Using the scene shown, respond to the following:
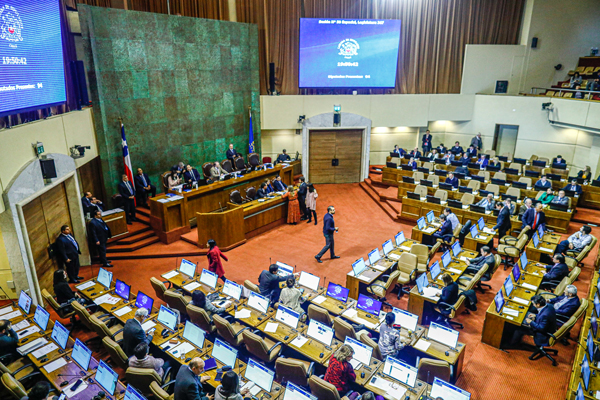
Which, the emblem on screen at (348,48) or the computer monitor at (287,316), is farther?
the emblem on screen at (348,48)

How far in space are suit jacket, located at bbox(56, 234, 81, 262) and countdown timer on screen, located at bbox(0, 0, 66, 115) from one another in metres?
3.07

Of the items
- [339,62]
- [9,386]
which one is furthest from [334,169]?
[9,386]

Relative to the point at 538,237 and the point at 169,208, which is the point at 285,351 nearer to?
the point at 169,208

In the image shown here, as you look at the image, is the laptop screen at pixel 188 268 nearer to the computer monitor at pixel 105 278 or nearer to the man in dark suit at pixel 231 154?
the computer monitor at pixel 105 278

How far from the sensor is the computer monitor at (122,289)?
7.71 metres

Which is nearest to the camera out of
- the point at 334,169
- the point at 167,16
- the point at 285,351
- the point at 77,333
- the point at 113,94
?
the point at 285,351

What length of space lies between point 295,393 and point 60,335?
4.02 meters

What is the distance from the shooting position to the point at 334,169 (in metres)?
19.0

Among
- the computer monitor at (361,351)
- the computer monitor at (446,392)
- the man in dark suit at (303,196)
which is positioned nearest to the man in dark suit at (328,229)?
the man in dark suit at (303,196)

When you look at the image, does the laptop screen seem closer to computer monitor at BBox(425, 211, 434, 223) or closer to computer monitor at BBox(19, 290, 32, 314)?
computer monitor at BBox(19, 290, 32, 314)

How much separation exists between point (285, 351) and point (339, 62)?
1404 cm

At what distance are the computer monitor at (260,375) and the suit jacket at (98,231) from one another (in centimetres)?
667

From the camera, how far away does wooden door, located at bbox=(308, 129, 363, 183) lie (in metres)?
18.7

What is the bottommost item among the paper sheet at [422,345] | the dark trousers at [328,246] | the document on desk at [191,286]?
the dark trousers at [328,246]
